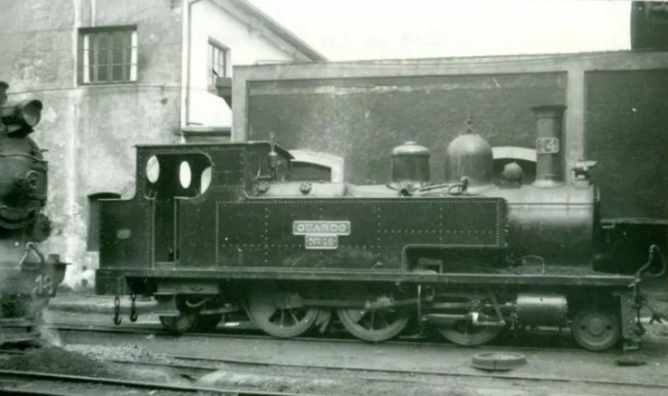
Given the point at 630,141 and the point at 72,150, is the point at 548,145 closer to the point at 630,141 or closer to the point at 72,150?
the point at 630,141

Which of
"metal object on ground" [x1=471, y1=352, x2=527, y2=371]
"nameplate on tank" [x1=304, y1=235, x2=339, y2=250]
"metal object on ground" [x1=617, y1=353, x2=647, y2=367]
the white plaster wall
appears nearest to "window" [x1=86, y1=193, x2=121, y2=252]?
the white plaster wall

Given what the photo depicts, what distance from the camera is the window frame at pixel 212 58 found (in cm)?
1664

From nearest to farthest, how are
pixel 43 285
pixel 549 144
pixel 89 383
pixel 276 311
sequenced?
pixel 89 383 < pixel 43 285 < pixel 549 144 < pixel 276 311

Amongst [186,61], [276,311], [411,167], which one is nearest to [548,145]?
[411,167]

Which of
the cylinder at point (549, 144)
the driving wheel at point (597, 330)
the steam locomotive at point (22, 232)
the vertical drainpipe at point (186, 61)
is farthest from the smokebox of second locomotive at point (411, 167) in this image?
the vertical drainpipe at point (186, 61)

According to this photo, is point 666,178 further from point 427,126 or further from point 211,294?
point 211,294

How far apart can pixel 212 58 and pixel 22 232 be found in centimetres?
894

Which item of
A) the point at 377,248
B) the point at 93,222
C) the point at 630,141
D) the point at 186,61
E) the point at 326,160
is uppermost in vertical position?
the point at 186,61

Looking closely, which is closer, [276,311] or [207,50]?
[276,311]

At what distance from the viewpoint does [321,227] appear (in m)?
9.10

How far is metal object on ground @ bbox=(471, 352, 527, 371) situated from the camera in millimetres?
7520

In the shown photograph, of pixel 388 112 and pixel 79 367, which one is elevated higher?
pixel 388 112

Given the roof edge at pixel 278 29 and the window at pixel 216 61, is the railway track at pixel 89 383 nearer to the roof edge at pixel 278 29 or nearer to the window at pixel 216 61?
the window at pixel 216 61

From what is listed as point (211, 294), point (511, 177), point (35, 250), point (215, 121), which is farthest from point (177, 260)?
point (215, 121)
